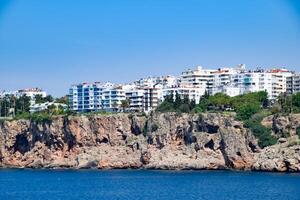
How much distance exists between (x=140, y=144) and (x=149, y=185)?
19.7m

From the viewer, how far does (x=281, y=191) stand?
165 ft

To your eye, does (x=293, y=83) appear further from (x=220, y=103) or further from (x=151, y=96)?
(x=220, y=103)

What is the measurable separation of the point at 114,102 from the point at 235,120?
34.0m

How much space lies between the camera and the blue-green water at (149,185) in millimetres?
49281


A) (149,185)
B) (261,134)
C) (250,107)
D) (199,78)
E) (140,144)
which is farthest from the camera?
(199,78)

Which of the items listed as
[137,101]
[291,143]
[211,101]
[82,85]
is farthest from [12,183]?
[82,85]

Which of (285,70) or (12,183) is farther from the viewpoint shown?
(285,70)

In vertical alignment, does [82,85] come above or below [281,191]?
above

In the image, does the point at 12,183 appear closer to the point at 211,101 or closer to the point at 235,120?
the point at 235,120

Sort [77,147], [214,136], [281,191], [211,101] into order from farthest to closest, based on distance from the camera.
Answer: [211,101], [77,147], [214,136], [281,191]

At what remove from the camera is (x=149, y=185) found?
5738cm

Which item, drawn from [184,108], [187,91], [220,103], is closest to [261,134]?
[184,108]

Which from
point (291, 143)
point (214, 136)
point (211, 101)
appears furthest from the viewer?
point (211, 101)

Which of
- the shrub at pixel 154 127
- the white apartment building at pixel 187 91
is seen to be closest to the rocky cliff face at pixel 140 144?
the shrub at pixel 154 127
